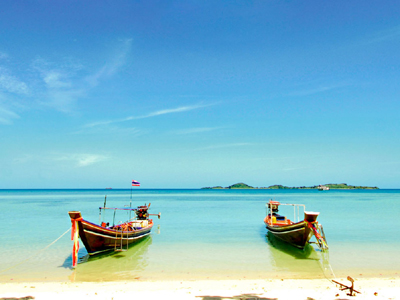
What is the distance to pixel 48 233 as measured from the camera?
985 inches

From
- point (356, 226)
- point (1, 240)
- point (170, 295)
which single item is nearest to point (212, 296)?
point (170, 295)

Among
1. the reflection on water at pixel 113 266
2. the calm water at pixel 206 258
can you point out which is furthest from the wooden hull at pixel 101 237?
the calm water at pixel 206 258

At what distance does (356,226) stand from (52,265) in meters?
27.1

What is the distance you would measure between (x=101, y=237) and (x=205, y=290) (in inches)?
330

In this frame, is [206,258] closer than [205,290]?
No

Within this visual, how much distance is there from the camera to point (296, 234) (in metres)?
17.9

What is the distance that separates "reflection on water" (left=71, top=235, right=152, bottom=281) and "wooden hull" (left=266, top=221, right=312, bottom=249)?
30.8 feet

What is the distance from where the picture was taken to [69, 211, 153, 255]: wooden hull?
15.4m

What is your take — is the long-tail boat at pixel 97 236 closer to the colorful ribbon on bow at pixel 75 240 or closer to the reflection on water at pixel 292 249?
the colorful ribbon on bow at pixel 75 240

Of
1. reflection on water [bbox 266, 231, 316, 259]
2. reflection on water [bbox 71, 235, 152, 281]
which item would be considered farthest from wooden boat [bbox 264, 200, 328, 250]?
reflection on water [bbox 71, 235, 152, 281]

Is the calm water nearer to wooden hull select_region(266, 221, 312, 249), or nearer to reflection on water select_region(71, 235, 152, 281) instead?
reflection on water select_region(71, 235, 152, 281)

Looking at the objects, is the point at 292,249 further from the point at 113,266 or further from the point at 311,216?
the point at 113,266

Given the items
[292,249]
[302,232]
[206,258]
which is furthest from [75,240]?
[292,249]

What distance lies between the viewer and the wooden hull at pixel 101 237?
15.4 metres
